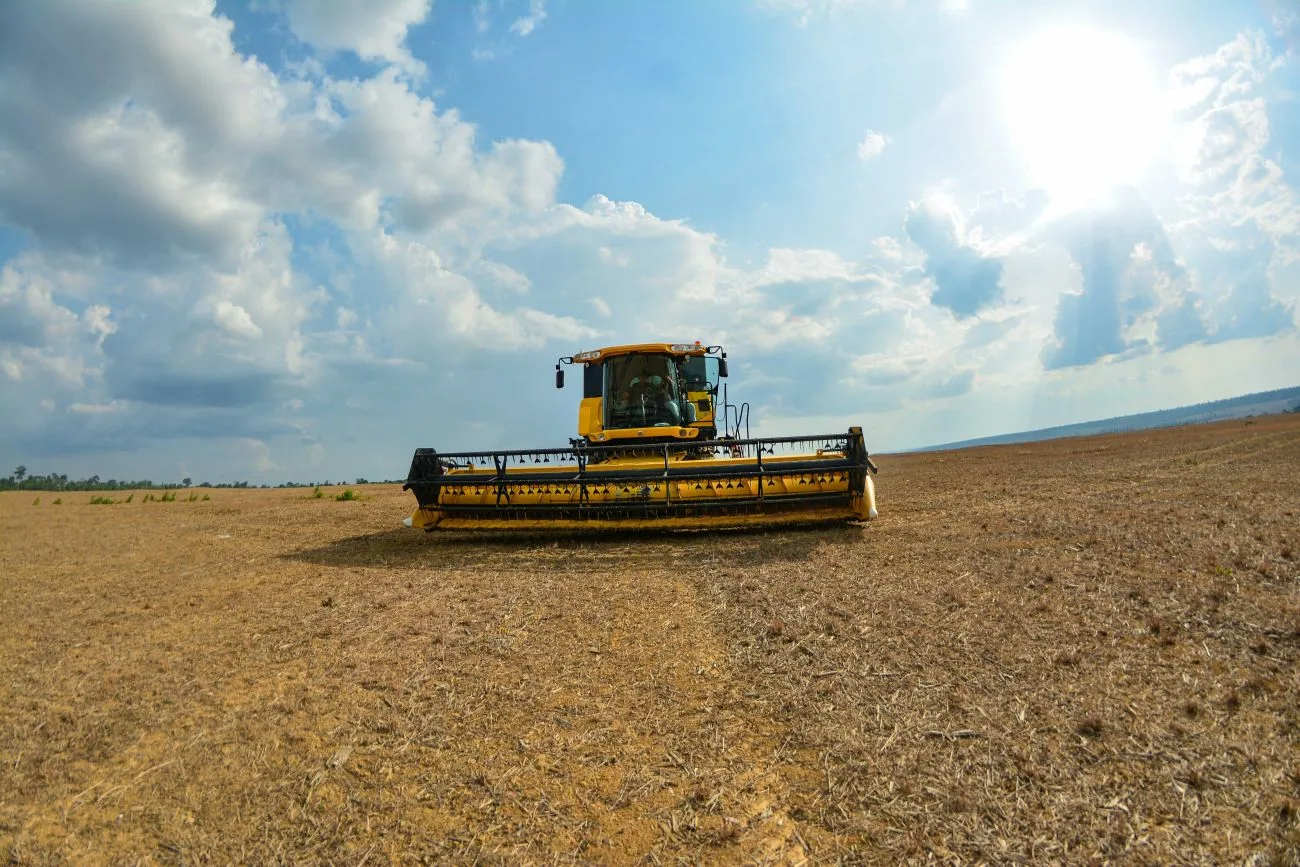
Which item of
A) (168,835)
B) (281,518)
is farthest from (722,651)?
(281,518)

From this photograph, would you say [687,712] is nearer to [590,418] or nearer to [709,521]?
[709,521]

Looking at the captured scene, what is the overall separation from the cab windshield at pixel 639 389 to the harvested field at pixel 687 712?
16.6 ft

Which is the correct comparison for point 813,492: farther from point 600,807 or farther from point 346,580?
point 600,807

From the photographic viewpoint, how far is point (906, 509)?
11.5m

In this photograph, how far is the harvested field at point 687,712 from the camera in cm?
259

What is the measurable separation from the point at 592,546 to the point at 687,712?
5.52m

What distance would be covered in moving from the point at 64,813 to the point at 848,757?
3613 mm

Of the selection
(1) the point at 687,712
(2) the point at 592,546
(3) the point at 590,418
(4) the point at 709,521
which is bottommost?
(1) the point at 687,712

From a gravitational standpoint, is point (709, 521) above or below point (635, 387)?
below

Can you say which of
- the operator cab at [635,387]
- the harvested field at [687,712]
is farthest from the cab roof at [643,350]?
the harvested field at [687,712]

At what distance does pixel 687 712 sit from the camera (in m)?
3.63

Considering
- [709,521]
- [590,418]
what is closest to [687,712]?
[709,521]

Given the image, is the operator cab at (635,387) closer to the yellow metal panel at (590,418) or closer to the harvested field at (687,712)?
the yellow metal panel at (590,418)

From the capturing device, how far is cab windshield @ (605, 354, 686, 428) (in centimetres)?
1205
